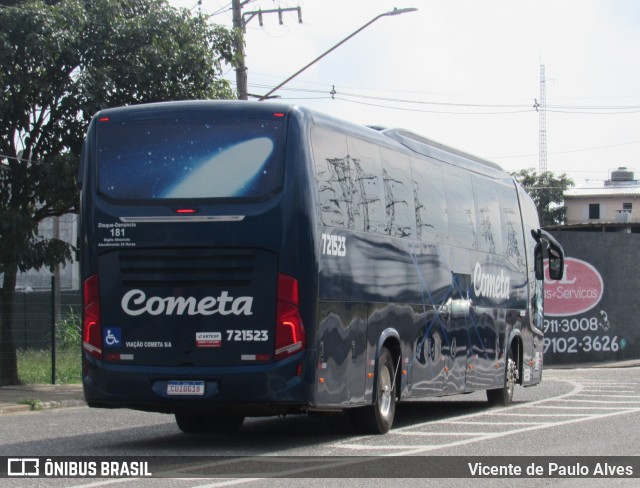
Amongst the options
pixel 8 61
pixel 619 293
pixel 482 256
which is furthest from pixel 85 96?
pixel 619 293

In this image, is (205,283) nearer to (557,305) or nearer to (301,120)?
(301,120)

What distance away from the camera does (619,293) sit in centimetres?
3762

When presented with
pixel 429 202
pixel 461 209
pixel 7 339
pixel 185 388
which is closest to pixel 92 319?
pixel 185 388

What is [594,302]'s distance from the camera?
37.0 m

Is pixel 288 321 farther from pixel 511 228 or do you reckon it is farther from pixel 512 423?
pixel 511 228

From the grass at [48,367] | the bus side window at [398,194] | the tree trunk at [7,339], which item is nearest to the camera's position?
the bus side window at [398,194]

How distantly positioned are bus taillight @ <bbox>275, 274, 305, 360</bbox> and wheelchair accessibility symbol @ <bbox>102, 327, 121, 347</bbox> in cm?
167

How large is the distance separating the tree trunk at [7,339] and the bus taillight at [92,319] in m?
10.0

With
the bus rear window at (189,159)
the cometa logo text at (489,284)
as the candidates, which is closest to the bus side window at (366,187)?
the bus rear window at (189,159)

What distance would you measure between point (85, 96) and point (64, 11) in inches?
57.5

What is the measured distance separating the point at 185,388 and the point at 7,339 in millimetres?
10868

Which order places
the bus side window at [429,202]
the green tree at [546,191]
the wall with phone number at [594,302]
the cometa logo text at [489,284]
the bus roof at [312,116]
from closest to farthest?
the bus roof at [312,116] < the bus side window at [429,202] < the cometa logo text at [489,284] < the wall with phone number at [594,302] < the green tree at [546,191]

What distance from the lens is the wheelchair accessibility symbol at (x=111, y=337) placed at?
39.8 ft

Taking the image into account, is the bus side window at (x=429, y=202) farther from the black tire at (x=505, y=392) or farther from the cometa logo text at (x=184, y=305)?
the black tire at (x=505, y=392)
